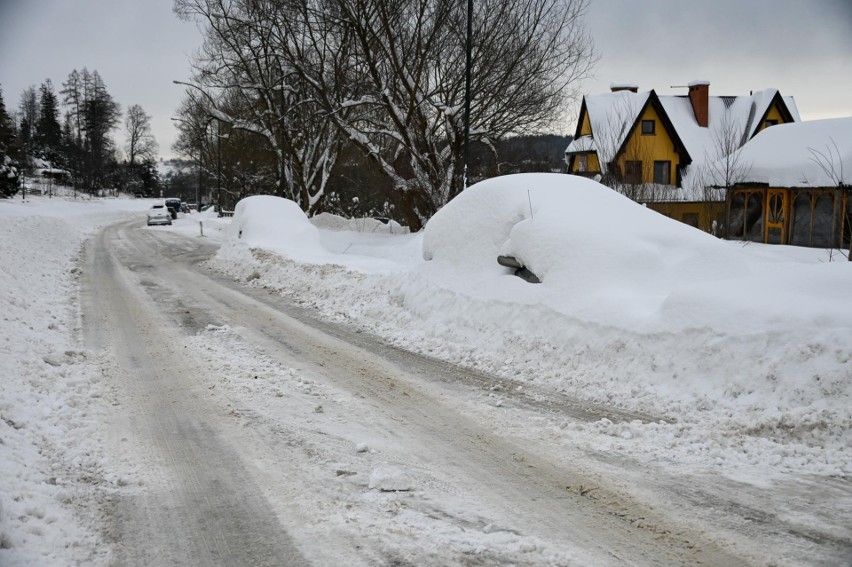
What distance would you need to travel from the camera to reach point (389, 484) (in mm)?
4727

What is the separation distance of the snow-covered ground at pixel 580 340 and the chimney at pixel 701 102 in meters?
30.9

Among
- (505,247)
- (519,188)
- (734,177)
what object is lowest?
(505,247)

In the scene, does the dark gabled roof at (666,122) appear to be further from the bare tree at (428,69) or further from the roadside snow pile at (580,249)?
the roadside snow pile at (580,249)

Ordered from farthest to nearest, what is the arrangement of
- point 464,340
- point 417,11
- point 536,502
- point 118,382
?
1. point 417,11
2. point 464,340
3. point 118,382
4. point 536,502

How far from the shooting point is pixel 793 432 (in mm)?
5602

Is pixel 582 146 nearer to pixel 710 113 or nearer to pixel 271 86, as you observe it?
pixel 710 113

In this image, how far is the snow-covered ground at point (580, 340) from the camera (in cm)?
509

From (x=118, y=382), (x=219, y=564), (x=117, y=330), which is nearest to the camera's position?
(x=219, y=564)

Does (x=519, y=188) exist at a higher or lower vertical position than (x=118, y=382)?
higher

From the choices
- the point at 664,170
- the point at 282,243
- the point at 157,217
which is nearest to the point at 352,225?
the point at 282,243

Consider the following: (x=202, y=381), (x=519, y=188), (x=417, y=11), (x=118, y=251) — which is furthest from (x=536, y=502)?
(x=118, y=251)

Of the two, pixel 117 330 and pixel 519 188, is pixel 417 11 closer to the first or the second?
pixel 519 188

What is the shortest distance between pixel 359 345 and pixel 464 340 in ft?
4.91

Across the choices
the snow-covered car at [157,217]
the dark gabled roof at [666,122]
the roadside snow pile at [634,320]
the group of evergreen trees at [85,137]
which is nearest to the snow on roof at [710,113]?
the dark gabled roof at [666,122]
